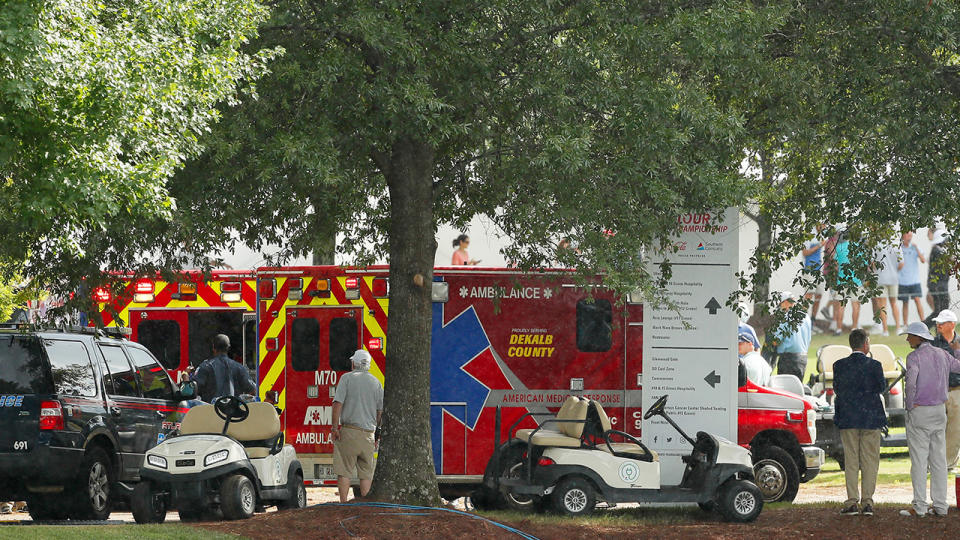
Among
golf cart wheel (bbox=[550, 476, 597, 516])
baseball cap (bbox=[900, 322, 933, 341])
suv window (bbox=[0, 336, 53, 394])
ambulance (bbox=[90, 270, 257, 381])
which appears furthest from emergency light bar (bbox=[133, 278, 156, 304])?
baseball cap (bbox=[900, 322, 933, 341])

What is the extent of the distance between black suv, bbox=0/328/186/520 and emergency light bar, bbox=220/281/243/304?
8.14 ft

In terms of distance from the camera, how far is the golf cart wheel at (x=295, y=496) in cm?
1388

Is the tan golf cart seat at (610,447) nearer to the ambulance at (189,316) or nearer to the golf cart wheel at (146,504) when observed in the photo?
the golf cart wheel at (146,504)

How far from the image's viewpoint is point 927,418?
14.0 metres

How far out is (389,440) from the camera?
14.1 metres

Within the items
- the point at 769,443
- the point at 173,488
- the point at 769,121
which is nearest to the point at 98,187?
the point at 173,488

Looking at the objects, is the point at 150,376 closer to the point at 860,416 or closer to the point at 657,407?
the point at 657,407

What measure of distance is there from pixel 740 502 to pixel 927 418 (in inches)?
80.8

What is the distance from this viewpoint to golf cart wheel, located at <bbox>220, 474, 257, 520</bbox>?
1281 cm

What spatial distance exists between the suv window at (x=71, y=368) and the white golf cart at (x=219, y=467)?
3.84ft

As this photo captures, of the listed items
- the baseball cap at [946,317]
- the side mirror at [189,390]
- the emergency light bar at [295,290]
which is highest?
the emergency light bar at [295,290]

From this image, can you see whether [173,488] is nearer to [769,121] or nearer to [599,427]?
[599,427]

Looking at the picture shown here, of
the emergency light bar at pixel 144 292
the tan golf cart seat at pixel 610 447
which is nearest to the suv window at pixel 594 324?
the tan golf cart seat at pixel 610 447

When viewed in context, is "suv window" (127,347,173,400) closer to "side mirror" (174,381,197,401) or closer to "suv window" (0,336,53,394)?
"side mirror" (174,381,197,401)
